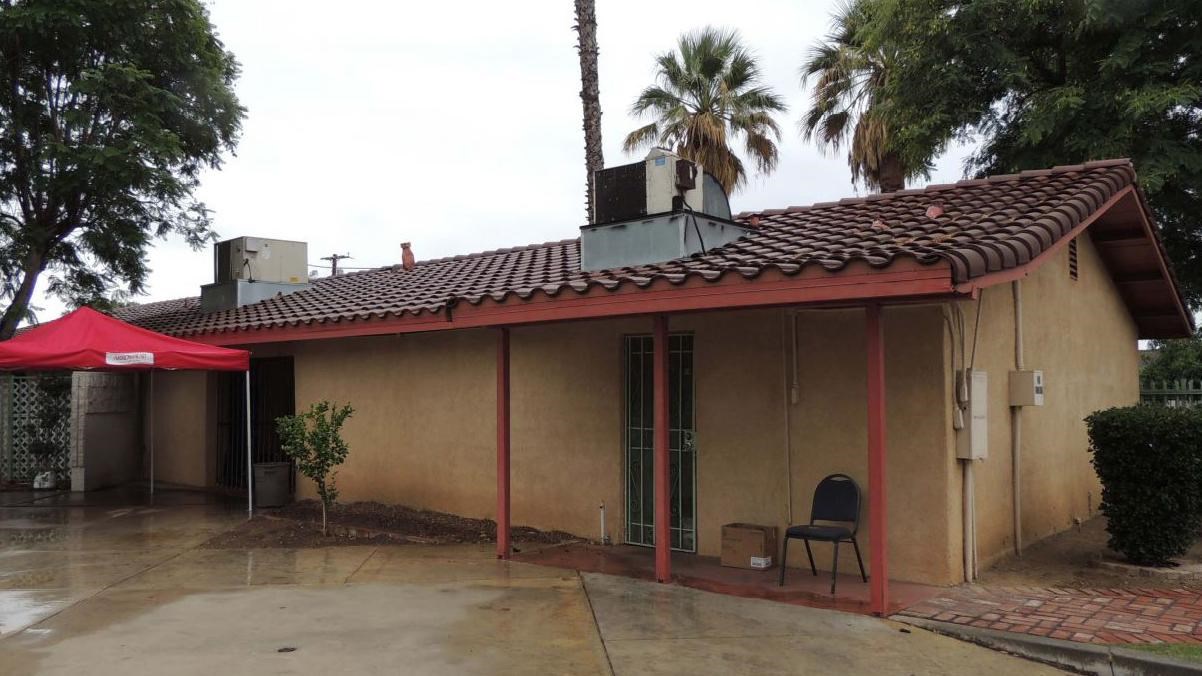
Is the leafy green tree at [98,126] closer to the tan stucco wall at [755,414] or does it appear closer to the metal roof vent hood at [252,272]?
the metal roof vent hood at [252,272]

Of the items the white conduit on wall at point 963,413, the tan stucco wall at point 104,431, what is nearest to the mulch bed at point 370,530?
the white conduit on wall at point 963,413

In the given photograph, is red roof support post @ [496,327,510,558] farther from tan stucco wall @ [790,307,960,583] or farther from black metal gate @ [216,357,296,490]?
black metal gate @ [216,357,296,490]

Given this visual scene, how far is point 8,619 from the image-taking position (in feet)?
20.1

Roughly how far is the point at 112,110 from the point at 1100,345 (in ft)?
47.3

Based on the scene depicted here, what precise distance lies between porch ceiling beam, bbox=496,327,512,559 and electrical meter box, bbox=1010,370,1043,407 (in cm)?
455

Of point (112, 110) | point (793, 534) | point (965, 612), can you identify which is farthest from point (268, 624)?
point (112, 110)

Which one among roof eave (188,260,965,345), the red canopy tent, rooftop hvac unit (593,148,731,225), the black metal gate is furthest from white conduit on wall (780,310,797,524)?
the black metal gate

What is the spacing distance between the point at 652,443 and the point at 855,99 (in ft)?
45.2

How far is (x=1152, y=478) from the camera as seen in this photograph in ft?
22.7

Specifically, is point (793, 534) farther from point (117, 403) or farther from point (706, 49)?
point (706, 49)

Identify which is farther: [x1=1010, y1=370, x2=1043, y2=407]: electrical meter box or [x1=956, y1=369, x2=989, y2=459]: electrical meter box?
[x1=1010, y1=370, x2=1043, y2=407]: electrical meter box

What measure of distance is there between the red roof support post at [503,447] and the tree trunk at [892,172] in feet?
43.4

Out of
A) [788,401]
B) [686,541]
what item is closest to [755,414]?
[788,401]

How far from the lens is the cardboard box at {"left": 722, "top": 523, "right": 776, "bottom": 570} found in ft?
24.1
